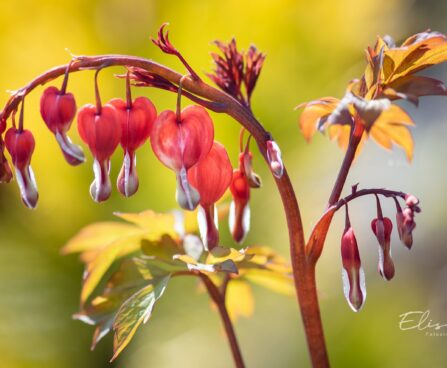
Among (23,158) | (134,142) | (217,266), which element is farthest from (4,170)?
(217,266)

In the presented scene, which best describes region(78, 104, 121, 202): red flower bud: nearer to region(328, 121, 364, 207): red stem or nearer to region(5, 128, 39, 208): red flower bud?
region(5, 128, 39, 208): red flower bud

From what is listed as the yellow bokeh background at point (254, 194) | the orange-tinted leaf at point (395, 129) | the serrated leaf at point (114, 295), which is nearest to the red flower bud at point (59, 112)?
the serrated leaf at point (114, 295)

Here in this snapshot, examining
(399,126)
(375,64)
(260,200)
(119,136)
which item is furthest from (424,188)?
(119,136)

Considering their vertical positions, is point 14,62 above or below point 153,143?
above

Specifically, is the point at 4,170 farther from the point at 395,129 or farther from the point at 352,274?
the point at 395,129

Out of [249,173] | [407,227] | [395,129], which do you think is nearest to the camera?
[407,227]

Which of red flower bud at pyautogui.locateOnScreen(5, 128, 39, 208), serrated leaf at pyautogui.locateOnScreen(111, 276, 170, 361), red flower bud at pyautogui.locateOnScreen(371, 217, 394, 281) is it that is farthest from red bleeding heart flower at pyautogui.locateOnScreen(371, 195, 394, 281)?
red flower bud at pyautogui.locateOnScreen(5, 128, 39, 208)

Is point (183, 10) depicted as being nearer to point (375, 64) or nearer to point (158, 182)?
point (158, 182)
